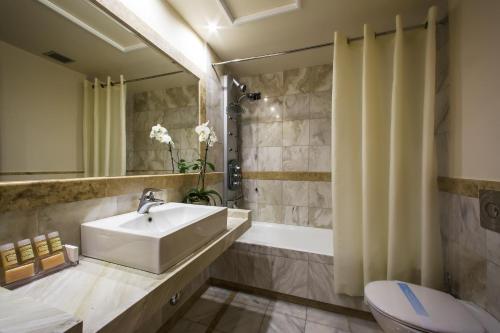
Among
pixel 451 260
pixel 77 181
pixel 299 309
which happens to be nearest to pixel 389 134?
pixel 451 260

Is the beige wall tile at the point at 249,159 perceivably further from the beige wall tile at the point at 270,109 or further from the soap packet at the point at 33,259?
the soap packet at the point at 33,259

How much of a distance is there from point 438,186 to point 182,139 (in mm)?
1802

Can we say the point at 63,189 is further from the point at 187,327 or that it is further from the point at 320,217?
the point at 320,217

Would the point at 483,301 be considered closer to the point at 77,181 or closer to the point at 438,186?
the point at 438,186

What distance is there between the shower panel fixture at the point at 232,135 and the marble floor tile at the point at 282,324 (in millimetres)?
1084

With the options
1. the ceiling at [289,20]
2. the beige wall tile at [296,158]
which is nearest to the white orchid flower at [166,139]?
the ceiling at [289,20]

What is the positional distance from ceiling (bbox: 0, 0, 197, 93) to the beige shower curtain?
4.30ft

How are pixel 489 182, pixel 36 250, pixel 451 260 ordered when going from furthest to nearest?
pixel 451 260
pixel 489 182
pixel 36 250

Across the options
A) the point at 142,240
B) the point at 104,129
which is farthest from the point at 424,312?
the point at 104,129

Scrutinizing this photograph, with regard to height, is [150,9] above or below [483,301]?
above

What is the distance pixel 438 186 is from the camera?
4.35 ft

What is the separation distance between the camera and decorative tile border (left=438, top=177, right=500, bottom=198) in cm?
90

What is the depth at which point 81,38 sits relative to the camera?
933 mm

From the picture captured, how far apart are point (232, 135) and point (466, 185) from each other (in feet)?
6.32
